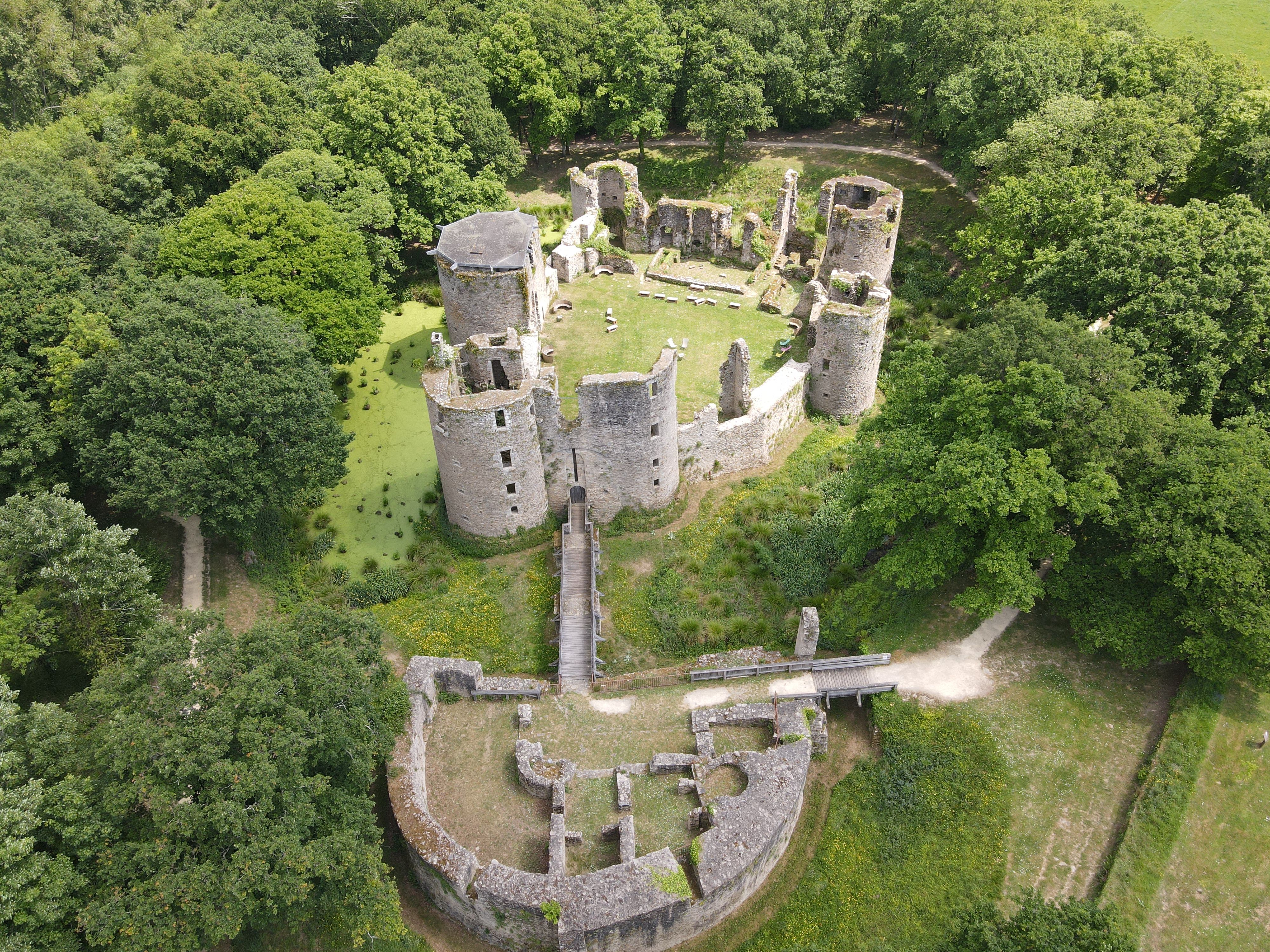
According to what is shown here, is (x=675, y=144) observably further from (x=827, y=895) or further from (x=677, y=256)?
(x=827, y=895)

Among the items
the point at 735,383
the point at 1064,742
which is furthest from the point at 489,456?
the point at 1064,742

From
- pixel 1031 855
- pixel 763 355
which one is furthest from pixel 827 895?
pixel 763 355

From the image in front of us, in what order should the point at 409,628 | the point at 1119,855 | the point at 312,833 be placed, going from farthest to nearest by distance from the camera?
the point at 409,628, the point at 1119,855, the point at 312,833

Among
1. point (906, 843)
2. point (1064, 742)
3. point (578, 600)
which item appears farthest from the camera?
point (578, 600)

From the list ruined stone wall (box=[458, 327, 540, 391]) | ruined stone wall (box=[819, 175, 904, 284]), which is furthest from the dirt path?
ruined stone wall (box=[819, 175, 904, 284])

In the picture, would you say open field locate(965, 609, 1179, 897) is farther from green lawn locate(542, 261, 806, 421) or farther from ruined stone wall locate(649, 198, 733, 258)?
ruined stone wall locate(649, 198, 733, 258)

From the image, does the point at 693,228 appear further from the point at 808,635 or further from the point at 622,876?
the point at 622,876
